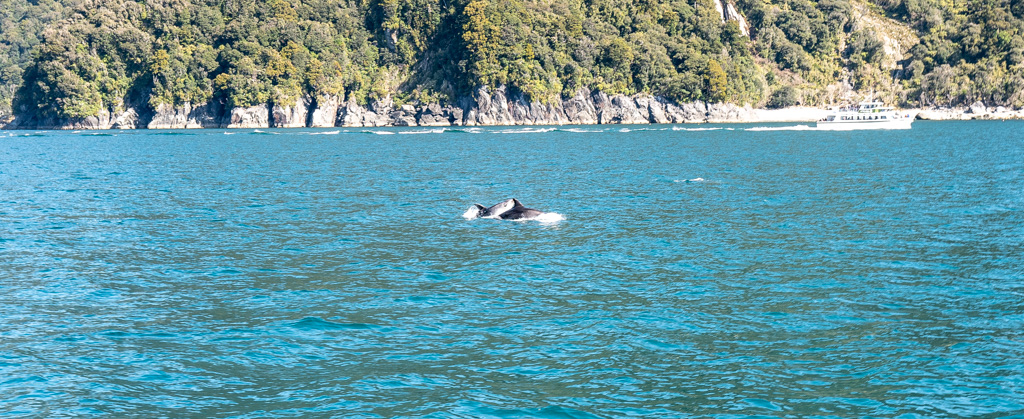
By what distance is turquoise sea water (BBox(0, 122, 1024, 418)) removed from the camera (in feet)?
47.3

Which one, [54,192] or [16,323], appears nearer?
[16,323]

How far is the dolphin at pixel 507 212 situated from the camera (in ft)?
121

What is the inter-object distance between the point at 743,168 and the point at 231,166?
4554 centimetres

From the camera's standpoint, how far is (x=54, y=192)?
5122 centimetres

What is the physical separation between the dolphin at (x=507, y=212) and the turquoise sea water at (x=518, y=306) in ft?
3.35

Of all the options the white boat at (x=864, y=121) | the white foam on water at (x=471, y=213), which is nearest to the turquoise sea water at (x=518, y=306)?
the white foam on water at (x=471, y=213)

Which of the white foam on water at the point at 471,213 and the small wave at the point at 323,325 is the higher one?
the white foam on water at the point at 471,213

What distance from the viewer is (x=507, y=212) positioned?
122 feet

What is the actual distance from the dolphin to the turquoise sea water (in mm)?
1021

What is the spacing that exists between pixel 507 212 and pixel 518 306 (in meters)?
16.7

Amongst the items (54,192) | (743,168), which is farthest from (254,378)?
(743,168)

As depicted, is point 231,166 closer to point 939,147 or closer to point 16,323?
point 16,323

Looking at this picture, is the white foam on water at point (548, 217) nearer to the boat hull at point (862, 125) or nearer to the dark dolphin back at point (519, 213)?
the dark dolphin back at point (519, 213)

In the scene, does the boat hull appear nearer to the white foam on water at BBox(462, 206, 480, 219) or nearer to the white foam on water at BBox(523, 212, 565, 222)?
the white foam on water at BBox(523, 212, 565, 222)
